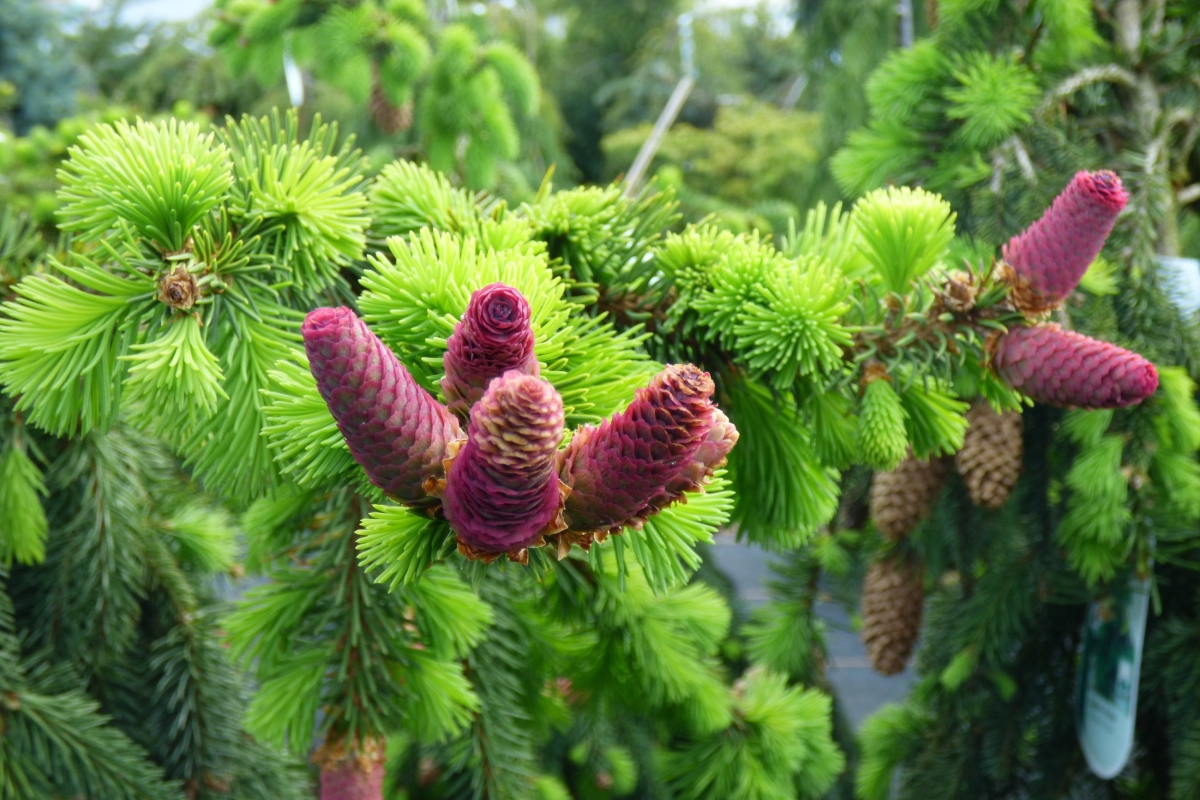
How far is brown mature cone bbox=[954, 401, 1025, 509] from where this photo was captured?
0.91 metres

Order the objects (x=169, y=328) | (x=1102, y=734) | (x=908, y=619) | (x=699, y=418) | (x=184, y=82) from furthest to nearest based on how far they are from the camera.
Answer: (x=184, y=82) < (x=908, y=619) < (x=1102, y=734) < (x=169, y=328) < (x=699, y=418)

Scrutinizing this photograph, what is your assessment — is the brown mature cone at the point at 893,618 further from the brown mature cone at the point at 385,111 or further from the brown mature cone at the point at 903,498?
the brown mature cone at the point at 385,111

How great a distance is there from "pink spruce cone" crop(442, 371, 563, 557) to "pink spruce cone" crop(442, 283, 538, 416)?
27mm

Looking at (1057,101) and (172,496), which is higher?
(1057,101)

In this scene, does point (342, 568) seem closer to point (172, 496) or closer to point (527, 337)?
point (527, 337)

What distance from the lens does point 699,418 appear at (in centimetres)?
31

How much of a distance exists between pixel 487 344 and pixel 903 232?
31cm

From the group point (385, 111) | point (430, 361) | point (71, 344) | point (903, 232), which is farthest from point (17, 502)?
point (385, 111)

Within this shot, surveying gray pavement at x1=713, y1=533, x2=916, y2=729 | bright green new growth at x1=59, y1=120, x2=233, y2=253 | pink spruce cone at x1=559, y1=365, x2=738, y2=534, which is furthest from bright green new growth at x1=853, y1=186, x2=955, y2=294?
gray pavement at x1=713, y1=533, x2=916, y2=729

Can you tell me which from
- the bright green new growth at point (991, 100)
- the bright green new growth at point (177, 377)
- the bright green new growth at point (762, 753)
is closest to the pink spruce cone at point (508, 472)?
the bright green new growth at point (177, 377)

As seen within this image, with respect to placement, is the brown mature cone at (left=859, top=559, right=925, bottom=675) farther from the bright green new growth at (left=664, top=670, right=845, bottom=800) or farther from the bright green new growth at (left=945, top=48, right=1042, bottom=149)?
the bright green new growth at (left=945, top=48, right=1042, bottom=149)

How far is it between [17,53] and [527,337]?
11034 millimetres

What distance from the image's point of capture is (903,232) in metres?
0.55

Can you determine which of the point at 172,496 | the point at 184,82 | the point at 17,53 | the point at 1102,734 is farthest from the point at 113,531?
the point at 17,53
